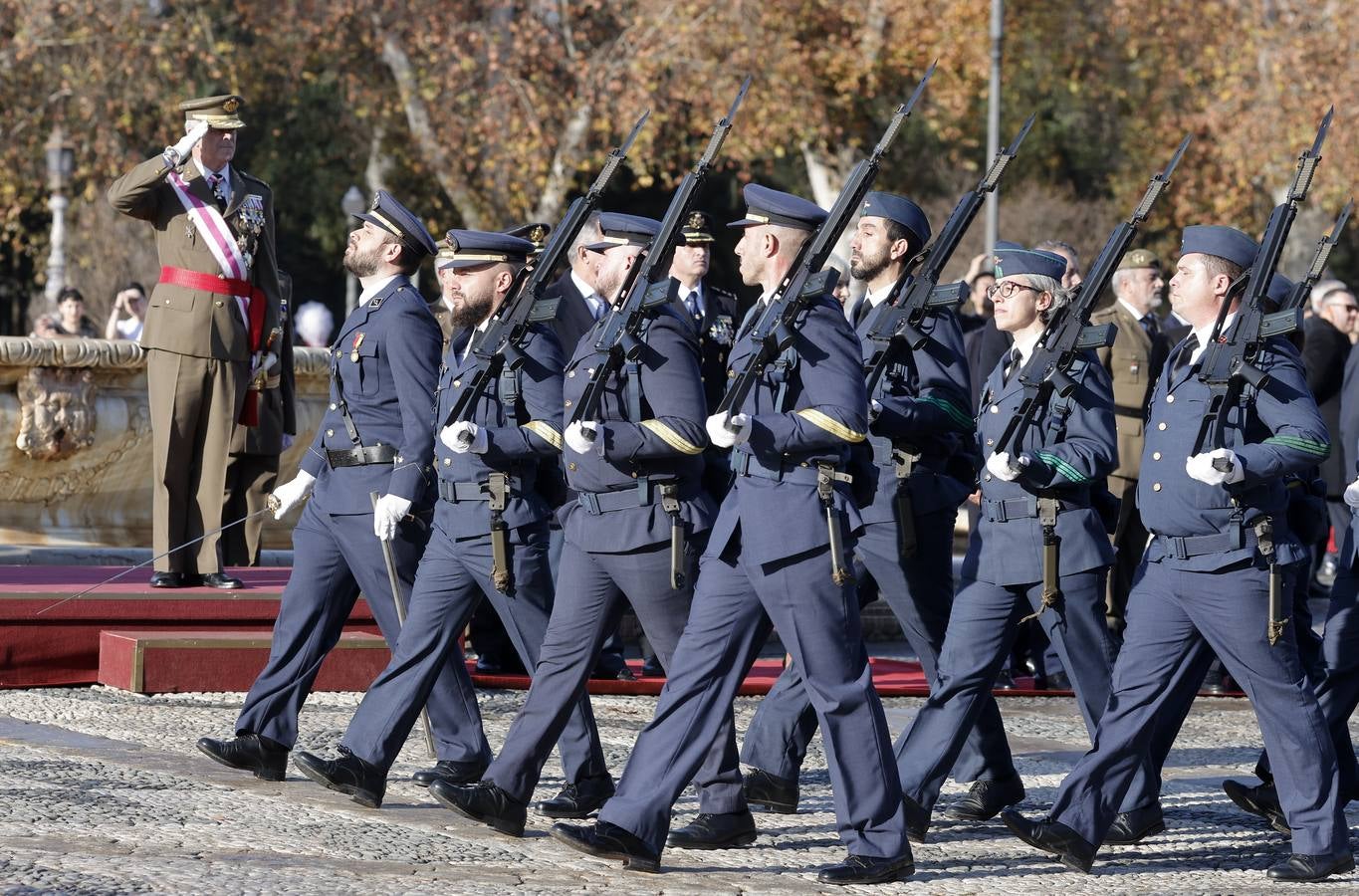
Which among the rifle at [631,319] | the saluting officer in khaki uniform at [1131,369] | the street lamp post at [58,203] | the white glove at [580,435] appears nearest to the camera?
the white glove at [580,435]

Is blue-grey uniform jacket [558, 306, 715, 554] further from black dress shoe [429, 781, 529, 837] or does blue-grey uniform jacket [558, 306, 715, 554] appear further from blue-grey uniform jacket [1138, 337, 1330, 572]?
blue-grey uniform jacket [1138, 337, 1330, 572]

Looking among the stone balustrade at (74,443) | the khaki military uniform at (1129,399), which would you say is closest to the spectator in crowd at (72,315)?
the stone balustrade at (74,443)

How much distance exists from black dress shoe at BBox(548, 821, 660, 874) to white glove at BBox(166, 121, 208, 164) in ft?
13.3

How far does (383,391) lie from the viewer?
23.4ft

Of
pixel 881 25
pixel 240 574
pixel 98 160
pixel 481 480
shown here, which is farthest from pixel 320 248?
pixel 481 480

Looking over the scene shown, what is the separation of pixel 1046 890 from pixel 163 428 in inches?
184

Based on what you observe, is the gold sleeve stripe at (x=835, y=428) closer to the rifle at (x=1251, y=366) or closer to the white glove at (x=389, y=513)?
the rifle at (x=1251, y=366)

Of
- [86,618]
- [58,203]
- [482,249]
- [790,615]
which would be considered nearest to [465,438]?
[482,249]

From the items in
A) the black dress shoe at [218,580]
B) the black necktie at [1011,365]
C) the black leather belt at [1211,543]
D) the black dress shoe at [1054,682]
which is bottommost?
the black dress shoe at [1054,682]

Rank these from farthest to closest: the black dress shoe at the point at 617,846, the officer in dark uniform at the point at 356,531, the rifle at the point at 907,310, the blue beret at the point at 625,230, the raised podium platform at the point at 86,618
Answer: the raised podium platform at the point at 86,618 → the rifle at the point at 907,310 → the officer in dark uniform at the point at 356,531 → the blue beret at the point at 625,230 → the black dress shoe at the point at 617,846

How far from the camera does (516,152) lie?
2888cm

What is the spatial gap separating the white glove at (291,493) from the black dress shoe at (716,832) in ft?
5.66

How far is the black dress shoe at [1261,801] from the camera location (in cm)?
708

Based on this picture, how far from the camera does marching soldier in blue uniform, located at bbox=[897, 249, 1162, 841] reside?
263 inches
